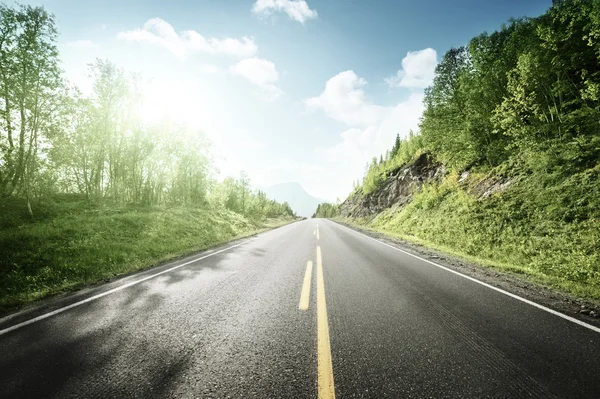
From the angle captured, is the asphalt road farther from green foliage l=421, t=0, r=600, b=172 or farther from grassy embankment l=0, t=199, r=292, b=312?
green foliage l=421, t=0, r=600, b=172

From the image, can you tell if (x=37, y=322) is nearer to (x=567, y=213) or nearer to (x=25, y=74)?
(x=567, y=213)

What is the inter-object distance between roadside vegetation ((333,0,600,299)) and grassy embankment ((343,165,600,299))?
5cm

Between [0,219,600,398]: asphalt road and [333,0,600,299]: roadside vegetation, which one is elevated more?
[333,0,600,299]: roadside vegetation

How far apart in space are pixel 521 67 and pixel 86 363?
2202cm

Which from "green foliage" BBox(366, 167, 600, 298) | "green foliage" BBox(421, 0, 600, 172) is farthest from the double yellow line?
"green foliage" BBox(421, 0, 600, 172)

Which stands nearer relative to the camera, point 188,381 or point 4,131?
point 188,381

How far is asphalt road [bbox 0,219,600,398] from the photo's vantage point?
232 cm

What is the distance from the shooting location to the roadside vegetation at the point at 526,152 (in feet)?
28.7

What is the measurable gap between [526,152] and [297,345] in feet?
60.0

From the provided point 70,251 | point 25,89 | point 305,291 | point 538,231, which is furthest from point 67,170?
point 538,231

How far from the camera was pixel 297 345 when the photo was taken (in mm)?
3035

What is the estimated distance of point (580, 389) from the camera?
7.55ft

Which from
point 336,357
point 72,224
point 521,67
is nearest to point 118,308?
point 336,357

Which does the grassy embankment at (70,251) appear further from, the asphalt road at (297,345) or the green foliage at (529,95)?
the green foliage at (529,95)
